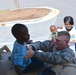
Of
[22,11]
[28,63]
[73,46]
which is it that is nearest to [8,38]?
[22,11]

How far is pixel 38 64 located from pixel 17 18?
6682 millimetres

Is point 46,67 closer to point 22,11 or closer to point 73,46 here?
point 73,46

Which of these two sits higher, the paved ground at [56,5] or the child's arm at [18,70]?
the child's arm at [18,70]

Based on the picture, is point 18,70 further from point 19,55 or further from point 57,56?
point 57,56

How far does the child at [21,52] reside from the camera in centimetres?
228

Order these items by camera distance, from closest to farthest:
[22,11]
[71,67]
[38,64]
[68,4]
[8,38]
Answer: [71,67], [38,64], [8,38], [22,11], [68,4]

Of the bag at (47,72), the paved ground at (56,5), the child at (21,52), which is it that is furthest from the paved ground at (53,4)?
the bag at (47,72)

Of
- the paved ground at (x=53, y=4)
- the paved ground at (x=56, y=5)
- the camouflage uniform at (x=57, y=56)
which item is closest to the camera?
the camouflage uniform at (x=57, y=56)

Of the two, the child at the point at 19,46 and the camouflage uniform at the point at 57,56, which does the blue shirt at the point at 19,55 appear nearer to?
the child at the point at 19,46

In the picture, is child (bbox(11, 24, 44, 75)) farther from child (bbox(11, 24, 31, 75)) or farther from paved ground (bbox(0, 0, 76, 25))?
paved ground (bbox(0, 0, 76, 25))

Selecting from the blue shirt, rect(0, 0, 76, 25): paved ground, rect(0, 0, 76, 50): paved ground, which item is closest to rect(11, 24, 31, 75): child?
the blue shirt

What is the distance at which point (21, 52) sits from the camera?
2.27 meters

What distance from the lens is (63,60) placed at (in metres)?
2.22

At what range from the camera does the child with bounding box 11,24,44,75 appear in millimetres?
2277
